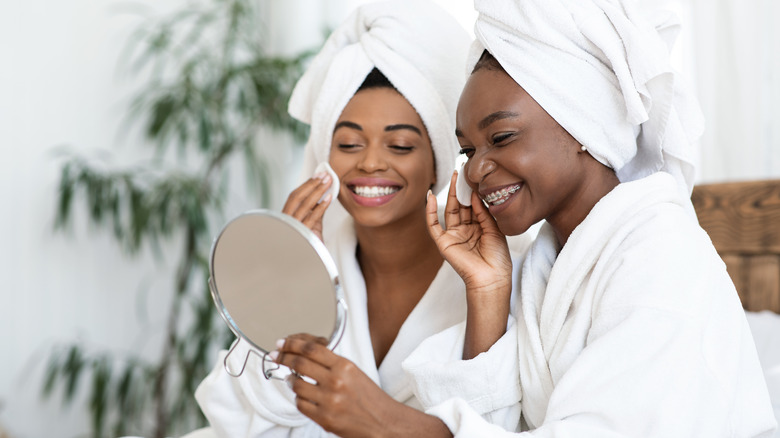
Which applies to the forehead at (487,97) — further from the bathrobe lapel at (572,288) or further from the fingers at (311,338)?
the fingers at (311,338)

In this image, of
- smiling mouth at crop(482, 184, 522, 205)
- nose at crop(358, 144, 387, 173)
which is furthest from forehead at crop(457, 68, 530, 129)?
nose at crop(358, 144, 387, 173)

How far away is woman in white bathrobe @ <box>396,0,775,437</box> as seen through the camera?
0.86 metres

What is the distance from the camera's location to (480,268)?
111 centimetres

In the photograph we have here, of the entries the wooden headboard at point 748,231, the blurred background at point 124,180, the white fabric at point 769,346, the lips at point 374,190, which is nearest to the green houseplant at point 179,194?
the blurred background at point 124,180

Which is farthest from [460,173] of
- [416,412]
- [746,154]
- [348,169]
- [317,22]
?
[317,22]

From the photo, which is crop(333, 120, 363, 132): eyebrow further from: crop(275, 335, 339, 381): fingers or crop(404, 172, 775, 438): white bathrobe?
crop(275, 335, 339, 381): fingers

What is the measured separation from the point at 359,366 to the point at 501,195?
0.47 metres

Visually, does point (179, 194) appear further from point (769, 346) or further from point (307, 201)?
point (769, 346)

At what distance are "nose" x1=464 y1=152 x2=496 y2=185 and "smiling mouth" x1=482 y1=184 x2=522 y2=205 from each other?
28mm

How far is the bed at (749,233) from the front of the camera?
162 cm

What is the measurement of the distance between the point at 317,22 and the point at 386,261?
5.79 ft

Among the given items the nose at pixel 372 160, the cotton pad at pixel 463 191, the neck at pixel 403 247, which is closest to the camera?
the cotton pad at pixel 463 191

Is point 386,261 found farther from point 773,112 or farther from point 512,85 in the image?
point 773,112

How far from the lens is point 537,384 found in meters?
1.01
